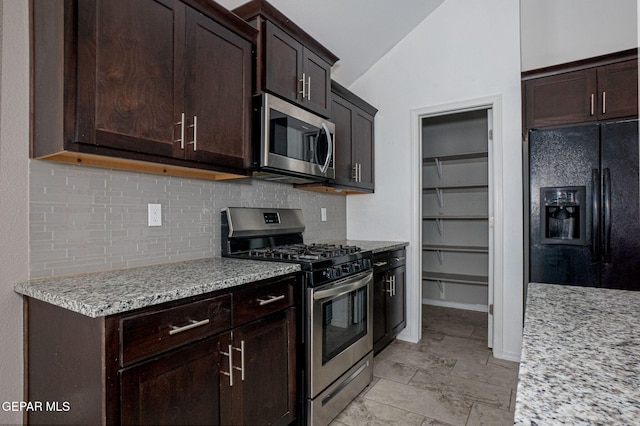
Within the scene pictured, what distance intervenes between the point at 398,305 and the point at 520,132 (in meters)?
1.78

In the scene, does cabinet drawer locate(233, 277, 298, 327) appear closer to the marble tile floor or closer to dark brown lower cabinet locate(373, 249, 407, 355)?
the marble tile floor

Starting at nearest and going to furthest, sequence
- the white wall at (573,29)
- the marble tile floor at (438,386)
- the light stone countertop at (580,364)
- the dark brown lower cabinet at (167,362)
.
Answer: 1. the light stone countertop at (580,364)
2. the dark brown lower cabinet at (167,362)
3. the marble tile floor at (438,386)
4. the white wall at (573,29)

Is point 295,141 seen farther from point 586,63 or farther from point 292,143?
point 586,63

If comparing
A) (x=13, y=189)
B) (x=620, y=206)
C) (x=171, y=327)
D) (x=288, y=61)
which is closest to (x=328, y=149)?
(x=288, y=61)

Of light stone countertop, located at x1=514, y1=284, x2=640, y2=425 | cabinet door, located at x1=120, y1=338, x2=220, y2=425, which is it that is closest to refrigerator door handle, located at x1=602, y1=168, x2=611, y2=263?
light stone countertop, located at x1=514, y1=284, x2=640, y2=425

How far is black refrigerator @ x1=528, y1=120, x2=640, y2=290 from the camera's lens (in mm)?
2160

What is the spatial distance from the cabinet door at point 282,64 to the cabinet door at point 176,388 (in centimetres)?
144

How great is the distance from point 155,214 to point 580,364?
1.80 metres

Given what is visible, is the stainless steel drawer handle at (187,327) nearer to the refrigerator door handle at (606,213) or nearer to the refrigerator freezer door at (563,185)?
the refrigerator freezer door at (563,185)

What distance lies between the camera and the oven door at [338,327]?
5.96 feet

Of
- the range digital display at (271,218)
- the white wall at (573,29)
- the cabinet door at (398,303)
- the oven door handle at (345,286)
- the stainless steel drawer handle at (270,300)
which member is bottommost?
the cabinet door at (398,303)

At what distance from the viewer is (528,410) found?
1.66 ft

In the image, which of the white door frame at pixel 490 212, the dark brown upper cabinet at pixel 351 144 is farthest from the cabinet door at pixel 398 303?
the dark brown upper cabinet at pixel 351 144

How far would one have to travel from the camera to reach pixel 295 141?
7.12ft
